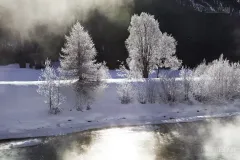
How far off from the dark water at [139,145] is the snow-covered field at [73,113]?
169 cm

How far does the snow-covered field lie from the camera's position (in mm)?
35625

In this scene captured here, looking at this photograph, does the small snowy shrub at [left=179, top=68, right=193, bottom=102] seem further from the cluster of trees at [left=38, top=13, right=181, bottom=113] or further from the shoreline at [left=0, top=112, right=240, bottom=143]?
the cluster of trees at [left=38, top=13, right=181, bottom=113]

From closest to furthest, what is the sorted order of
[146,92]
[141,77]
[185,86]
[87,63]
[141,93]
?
[87,63] < [141,93] < [146,92] < [185,86] < [141,77]

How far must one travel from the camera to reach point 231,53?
76688mm

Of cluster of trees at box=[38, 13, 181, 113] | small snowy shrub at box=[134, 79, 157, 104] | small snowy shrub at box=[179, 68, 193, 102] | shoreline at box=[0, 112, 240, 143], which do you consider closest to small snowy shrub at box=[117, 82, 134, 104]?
cluster of trees at box=[38, 13, 181, 113]

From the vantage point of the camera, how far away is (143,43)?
5019 cm

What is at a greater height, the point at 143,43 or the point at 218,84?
the point at 143,43

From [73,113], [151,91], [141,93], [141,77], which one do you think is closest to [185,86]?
[151,91]

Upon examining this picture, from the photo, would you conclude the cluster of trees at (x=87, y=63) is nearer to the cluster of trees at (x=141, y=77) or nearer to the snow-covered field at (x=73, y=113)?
the cluster of trees at (x=141, y=77)

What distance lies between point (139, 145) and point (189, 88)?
51.3ft

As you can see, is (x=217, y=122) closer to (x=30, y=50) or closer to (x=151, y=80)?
(x=151, y=80)

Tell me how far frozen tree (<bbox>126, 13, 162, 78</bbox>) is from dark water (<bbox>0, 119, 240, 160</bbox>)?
1395 cm

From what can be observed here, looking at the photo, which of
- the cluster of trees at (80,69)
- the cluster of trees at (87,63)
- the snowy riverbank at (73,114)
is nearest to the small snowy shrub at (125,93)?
the cluster of trees at (87,63)

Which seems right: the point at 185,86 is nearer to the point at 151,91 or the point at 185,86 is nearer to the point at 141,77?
the point at 151,91
